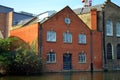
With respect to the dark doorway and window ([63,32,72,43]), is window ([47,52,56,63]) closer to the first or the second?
the dark doorway

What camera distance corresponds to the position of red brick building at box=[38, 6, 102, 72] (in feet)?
114

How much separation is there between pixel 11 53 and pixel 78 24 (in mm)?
12256

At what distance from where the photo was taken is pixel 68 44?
37406mm

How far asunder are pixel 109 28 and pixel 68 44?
1056 centimetres

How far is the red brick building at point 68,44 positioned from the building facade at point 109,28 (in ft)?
5.40

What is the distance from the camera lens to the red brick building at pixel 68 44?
3484 cm

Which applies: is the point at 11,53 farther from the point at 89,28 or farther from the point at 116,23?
the point at 116,23

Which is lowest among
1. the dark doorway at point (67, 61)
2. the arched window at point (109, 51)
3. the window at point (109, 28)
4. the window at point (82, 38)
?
the dark doorway at point (67, 61)

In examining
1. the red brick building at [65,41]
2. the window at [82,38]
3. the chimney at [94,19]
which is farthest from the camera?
the chimney at [94,19]

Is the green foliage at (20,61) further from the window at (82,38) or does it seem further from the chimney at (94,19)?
the chimney at (94,19)

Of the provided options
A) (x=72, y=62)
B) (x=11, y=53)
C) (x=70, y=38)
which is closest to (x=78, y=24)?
(x=70, y=38)

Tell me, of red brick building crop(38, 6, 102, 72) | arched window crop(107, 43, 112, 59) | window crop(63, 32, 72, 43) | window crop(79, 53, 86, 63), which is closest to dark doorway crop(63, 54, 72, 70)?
red brick building crop(38, 6, 102, 72)

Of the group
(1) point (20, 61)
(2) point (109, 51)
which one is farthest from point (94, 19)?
(1) point (20, 61)

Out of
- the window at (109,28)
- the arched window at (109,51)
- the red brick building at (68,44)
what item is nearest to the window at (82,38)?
the red brick building at (68,44)
